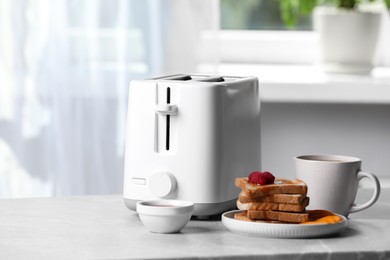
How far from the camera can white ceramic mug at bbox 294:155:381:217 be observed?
1.40 meters

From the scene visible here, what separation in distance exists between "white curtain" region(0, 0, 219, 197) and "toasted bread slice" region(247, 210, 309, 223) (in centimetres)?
145

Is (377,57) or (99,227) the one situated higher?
(377,57)

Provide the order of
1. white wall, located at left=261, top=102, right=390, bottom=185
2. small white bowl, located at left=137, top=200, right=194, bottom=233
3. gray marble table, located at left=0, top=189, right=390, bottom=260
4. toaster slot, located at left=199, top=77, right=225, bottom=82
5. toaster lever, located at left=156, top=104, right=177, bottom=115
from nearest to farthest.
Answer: gray marble table, located at left=0, top=189, right=390, bottom=260 → small white bowl, located at left=137, top=200, right=194, bottom=233 → toaster lever, located at left=156, top=104, right=177, bottom=115 → toaster slot, located at left=199, top=77, right=225, bottom=82 → white wall, located at left=261, top=102, right=390, bottom=185

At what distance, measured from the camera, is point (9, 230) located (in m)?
1.32

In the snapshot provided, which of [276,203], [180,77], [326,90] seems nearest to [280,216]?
[276,203]

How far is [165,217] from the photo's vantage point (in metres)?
1.28

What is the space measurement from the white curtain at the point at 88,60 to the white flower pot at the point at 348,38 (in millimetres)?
355

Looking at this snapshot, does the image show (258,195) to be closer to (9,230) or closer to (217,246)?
(217,246)

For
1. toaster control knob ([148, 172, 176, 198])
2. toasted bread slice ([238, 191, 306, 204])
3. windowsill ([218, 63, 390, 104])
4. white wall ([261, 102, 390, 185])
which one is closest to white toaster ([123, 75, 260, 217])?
toaster control knob ([148, 172, 176, 198])

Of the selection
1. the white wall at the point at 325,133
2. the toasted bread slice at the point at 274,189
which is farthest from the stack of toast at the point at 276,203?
the white wall at the point at 325,133

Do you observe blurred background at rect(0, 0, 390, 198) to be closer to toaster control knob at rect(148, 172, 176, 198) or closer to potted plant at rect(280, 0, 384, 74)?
potted plant at rect(280, 0, 384, 74)

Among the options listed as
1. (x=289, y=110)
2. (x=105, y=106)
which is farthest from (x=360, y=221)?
(x=105, y=106)

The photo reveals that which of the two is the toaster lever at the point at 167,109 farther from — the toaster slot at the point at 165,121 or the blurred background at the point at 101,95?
the blurred background at the point at 101,95

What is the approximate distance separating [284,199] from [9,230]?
43 cm
